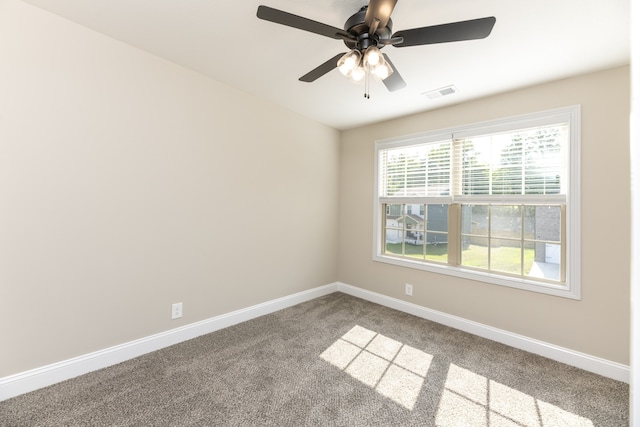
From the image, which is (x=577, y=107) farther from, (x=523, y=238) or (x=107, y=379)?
(x=107, y=379)

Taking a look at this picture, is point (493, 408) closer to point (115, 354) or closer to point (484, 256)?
point (484, 256)

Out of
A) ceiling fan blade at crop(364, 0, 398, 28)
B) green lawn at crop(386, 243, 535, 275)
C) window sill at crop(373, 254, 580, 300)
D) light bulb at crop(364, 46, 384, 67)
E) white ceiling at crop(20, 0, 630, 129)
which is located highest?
white ceiling at crop(20, 0, 630, 129)

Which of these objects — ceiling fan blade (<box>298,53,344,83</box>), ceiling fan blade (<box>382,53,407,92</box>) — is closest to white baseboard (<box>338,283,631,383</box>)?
ceiling fan blade (<box>382,53,407,92</box>)

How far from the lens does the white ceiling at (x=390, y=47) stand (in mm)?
1827

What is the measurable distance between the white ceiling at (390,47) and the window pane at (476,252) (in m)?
1.49

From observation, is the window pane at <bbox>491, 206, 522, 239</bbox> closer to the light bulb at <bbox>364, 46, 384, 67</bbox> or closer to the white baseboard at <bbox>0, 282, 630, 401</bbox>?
the white baseboard at <bbox>0, 282, 630, 401</bbox>

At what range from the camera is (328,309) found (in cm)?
355

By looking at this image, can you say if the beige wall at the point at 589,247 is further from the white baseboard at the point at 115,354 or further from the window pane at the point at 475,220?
the white baseboard at the point at 115,354

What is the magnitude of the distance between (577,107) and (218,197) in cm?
331

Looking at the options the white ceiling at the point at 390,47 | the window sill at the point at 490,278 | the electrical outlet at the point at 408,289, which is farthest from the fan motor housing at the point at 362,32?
the electrical outlet at the point at 408,289

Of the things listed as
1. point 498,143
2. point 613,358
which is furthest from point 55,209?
point 613,358

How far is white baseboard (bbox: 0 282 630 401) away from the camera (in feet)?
6.56

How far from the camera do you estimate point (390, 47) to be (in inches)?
86.0

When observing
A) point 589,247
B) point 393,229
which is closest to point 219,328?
point 393,229
